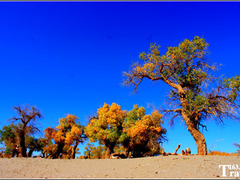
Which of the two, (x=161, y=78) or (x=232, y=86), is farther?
(x=161, y=78)

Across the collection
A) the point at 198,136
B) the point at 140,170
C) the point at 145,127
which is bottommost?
the point at 140,170

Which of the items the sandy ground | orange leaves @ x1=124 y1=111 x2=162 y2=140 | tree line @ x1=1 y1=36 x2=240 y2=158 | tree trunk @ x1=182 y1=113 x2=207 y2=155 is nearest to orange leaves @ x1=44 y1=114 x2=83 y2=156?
tree line @ x1=1 y1=36 x2=240 y2=158

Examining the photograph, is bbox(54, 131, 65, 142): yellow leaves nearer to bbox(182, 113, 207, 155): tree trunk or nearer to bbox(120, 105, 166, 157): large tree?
bbox(120, 105, 166, 157): large tree

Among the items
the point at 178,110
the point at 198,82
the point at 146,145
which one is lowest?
the point at 146,145

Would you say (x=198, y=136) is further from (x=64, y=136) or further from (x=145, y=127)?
(x=64, y=136)

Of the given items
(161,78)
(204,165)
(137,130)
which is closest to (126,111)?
(137,130)

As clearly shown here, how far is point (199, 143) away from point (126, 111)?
1209 centimetres

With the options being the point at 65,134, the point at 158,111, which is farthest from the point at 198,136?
the point at 65,134

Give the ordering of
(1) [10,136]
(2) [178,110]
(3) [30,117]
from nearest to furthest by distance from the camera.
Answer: (2) [178,110]
(3) [30,117]
(1) [10,136]

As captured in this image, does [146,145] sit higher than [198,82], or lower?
lower

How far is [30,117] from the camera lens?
21250 millimetres

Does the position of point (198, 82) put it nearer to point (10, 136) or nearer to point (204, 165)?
point (204, 165)

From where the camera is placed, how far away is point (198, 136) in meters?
15.1

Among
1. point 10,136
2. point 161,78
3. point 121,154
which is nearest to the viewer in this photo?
point 161,78
